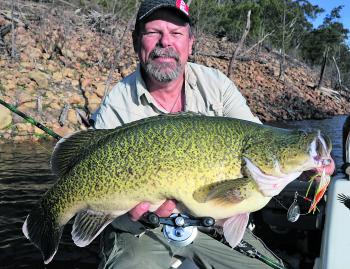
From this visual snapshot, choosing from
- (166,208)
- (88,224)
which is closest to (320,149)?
(166,208)

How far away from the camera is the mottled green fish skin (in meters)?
2.68

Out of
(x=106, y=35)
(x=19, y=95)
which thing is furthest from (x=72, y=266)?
(x=106, y=35)

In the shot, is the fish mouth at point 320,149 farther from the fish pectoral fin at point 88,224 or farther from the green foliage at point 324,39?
the green foliage at point 324,39

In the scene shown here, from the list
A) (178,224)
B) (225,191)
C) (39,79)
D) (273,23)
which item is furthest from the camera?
(273,23)

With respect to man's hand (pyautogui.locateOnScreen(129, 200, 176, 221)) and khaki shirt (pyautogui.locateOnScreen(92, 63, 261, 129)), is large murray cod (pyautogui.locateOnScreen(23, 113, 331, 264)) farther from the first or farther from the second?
khaki shirt (pyautogui.locateOnScreen(92, 63, 261, 129))

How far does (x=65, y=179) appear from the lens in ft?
9.37

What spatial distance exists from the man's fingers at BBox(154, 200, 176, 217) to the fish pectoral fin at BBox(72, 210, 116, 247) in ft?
1.15

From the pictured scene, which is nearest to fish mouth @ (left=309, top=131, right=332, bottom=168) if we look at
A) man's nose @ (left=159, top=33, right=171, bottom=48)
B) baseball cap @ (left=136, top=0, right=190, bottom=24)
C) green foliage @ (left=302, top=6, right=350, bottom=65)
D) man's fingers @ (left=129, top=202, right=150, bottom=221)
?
man's fingers @ (left=129, top=202, right=150, bottom=221)

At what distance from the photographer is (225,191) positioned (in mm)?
2607

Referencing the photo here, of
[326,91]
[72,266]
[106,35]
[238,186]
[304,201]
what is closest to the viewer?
[238,186]

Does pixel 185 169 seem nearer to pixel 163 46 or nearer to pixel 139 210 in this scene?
pixel 139 210

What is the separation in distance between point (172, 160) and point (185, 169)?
104 millimetres

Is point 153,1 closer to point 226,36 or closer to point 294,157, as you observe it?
point 294,157

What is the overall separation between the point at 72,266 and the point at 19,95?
38.5 feet
